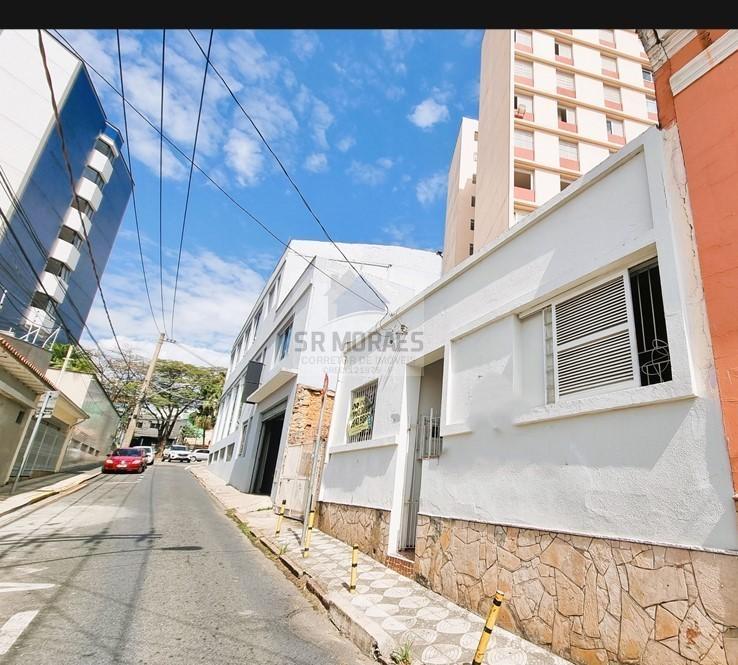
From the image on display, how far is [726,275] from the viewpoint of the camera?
3.36 meters

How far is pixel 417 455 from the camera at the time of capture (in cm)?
752

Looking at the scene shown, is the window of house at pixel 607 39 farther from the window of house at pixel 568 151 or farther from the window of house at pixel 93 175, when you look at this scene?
the window of house at pixel 93 175

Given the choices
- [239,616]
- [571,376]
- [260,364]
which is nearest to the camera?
[239,616]

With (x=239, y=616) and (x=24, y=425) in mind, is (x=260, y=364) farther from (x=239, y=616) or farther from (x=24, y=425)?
(x=239, y=616)

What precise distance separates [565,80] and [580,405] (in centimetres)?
2891

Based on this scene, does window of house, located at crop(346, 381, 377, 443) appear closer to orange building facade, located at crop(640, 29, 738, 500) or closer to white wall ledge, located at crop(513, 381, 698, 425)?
white wall ledge, located at crop(513, 381, 698, 425)

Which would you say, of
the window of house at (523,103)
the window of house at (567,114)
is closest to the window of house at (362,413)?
the window of house at (523,103)

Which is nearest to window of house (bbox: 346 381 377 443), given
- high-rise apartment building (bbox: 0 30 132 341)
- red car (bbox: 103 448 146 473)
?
high-rise apartment building (bbox: 0 30 132 341)

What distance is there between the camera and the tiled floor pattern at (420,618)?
12.2ft

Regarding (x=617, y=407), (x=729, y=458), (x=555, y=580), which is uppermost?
(x=617, y=407)

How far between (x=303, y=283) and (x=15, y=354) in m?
9.57

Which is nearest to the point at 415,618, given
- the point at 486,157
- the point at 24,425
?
the point at 24,425

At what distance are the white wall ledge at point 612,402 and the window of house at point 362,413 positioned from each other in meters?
4.65

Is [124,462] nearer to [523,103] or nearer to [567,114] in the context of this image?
[523,103]
